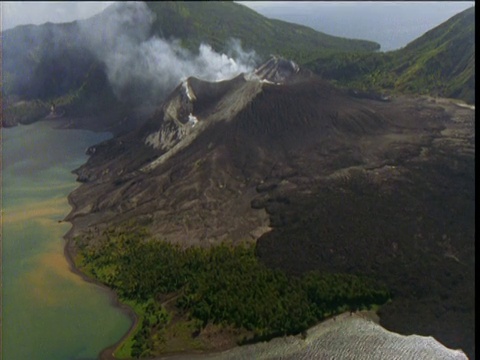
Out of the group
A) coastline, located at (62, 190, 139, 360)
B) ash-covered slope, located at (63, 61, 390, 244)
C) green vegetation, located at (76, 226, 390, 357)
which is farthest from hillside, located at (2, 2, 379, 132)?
green vegetation, located at (76, 226, 390, 357)

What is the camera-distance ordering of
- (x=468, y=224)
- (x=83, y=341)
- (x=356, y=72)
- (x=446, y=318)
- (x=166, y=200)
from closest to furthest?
(x=446, y=318), (x=83, y=341), (x=468, y=224), (x=166, y=200), (x=356, y=72)

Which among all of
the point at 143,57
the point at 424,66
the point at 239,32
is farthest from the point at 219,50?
the point at 424,66

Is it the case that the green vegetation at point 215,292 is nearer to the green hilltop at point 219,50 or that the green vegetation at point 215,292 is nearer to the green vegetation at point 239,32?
the green hilltop at point 219,50

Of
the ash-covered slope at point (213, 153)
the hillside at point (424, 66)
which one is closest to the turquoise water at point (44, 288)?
the ash-covered slope at point (213, 153)

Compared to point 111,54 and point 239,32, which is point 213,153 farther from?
point 239,32

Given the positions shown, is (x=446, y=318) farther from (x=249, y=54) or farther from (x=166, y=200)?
(x=249, y=54)

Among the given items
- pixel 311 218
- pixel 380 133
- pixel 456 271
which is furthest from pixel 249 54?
pixel 456 271
